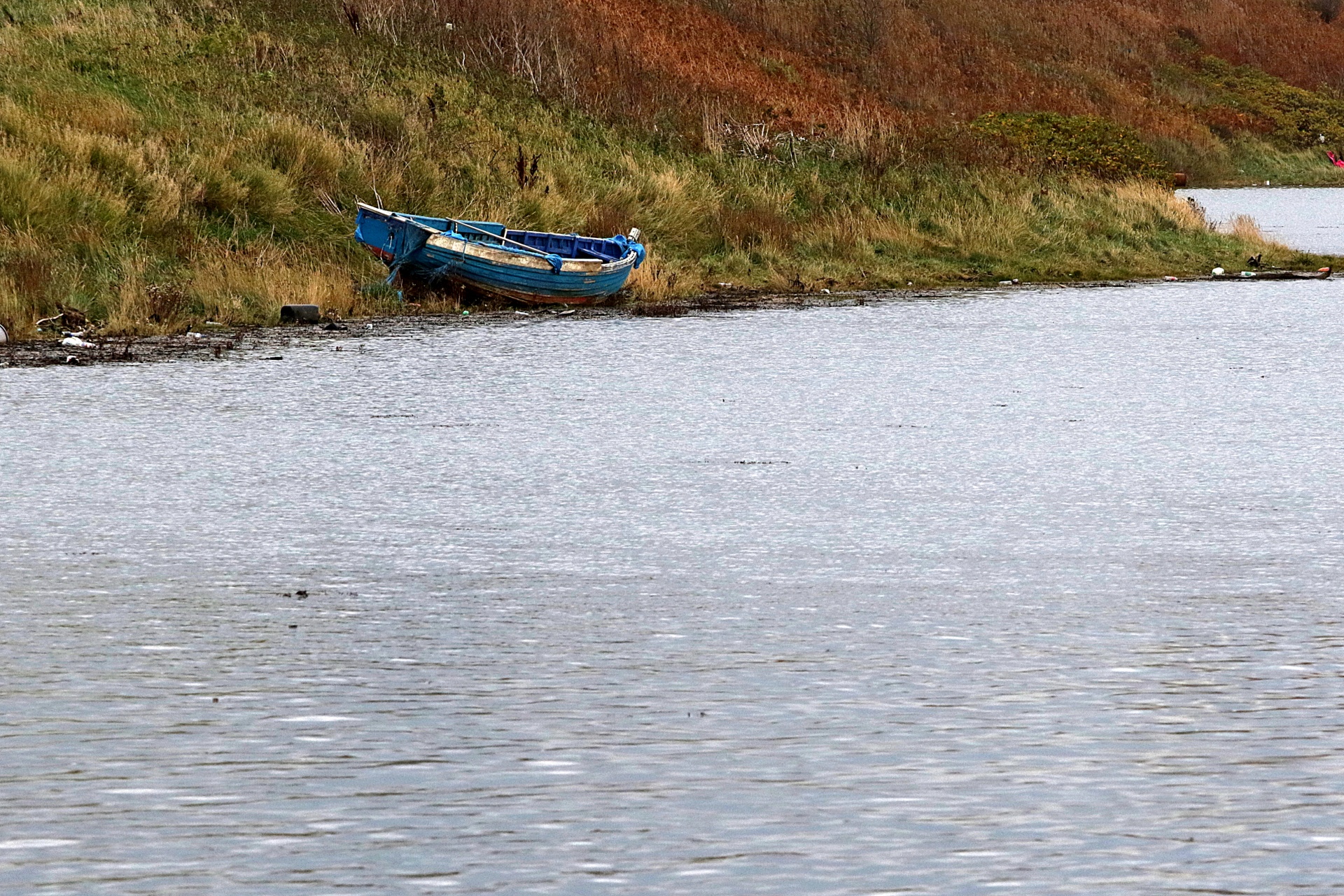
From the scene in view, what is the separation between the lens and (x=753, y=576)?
8406mm

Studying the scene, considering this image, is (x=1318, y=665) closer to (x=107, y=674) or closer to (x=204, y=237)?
(x=107, y=674)

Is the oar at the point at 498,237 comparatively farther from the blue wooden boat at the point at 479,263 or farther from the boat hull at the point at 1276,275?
the boat hull at the point at 1276,275

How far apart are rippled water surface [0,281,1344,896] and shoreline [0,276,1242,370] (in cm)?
365

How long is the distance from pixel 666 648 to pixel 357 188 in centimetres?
2137

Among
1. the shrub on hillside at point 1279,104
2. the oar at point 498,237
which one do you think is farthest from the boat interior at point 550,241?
the shrub on hillside at point 1279,104

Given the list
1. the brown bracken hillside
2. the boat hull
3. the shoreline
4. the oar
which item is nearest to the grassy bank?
the shoreline

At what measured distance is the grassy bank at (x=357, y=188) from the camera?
75.6 ft

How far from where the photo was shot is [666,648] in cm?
693

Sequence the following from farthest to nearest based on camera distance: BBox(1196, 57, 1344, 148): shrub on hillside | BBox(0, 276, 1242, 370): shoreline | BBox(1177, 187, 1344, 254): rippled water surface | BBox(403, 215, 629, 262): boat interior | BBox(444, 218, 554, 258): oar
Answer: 1. BBox(1196, 57, 1344, 148): shrub on hillside
2. BBox(1177, 187, 1344, 254): rippled water surface
3. BBox(403, 215, 629, 262): boat interior
4. BBox(444, 218, 554, 258): oar
5. BBox(0, 276, 1242, 370): shoreline

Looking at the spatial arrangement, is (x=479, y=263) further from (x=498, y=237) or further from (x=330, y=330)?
(x=330, y=330)

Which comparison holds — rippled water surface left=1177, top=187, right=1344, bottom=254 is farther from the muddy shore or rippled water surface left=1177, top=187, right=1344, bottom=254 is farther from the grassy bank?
the muddy shore

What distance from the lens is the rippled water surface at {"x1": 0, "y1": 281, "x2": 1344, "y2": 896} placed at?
469cm

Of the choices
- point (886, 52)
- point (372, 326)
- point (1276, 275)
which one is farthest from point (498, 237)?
point (886, 52)

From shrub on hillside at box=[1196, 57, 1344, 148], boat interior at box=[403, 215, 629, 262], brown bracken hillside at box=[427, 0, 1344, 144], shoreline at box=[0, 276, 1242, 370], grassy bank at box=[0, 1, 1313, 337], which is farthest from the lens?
shrub on hillside at box=[1196, 57, 1344, 148]
